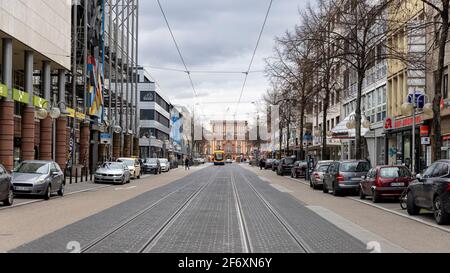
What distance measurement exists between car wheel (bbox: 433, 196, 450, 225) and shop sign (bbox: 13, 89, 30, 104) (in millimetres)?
28784

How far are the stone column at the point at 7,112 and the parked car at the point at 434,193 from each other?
26320 millimetres

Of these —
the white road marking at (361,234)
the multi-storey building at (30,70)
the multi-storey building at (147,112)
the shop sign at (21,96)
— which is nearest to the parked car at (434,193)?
the white road marking at (361,234)

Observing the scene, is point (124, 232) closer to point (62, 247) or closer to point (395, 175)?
point (62, 247)

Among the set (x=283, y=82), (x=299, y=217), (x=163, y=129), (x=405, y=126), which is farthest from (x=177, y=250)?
(x=163, y=129)

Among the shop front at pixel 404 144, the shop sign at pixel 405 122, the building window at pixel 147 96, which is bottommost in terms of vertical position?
the shop front at pixel 404 144

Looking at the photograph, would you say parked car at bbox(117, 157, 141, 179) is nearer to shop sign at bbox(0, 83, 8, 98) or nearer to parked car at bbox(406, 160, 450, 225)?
shop sign at bbox(0, 83, 8, 98)

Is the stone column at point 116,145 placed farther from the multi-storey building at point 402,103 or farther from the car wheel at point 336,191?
the car wheel at point 336,191

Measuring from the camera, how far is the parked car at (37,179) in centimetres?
2398

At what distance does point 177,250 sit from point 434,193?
27.6 ft

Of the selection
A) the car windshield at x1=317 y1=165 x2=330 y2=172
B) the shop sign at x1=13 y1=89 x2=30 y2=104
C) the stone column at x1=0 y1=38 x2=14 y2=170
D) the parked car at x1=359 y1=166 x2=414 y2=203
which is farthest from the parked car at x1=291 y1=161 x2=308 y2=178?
the parked car at x1=359 y1=166 x2=414 y2=203

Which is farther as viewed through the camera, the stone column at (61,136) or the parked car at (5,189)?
the stone column at (61,136)

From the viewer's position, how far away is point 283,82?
49406mm

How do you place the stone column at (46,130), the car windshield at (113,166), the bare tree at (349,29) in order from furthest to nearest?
the stone column at (46,130) → the car windshield at (113,166) → the bare tree at (349,29)
